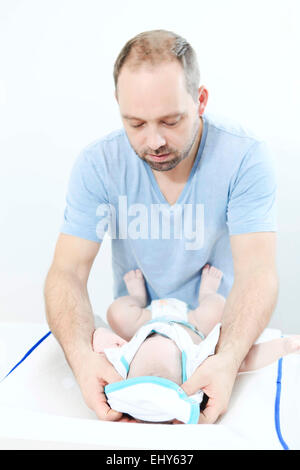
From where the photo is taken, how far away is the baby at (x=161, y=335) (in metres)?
1.37

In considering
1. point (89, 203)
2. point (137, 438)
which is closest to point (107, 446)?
point (137, 438)

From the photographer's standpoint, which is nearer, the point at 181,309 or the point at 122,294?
the point at 181,309

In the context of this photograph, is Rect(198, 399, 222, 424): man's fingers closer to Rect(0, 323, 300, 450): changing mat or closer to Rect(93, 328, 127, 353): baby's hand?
Rect(0, 323, 300, 450): changing mat

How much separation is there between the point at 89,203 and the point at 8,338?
909 millimetres

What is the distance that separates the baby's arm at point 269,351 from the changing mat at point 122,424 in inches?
1.2

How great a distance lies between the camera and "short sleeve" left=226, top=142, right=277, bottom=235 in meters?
1.72

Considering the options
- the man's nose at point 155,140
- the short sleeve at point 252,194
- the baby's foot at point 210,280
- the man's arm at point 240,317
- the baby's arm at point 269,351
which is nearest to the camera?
the man's arm at point 240,317

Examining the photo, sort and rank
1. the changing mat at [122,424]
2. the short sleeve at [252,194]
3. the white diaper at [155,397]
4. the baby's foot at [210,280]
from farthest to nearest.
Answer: the baby's foot at [210,280] < the short sleeve at [252,194] < the white diaper at [155,397] < the changing mat at [122,424]

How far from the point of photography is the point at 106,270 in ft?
8.89

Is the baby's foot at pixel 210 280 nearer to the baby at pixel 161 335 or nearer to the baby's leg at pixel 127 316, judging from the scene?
the baby at pixel 161 335

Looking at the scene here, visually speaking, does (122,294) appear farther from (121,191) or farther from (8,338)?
(8,338)

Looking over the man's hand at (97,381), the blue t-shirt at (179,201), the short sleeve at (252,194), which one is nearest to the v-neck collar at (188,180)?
the blue t-shirt at (179,201)

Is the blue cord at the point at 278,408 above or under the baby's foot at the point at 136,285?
under

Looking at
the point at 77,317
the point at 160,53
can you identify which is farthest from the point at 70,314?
the point at 160,53
